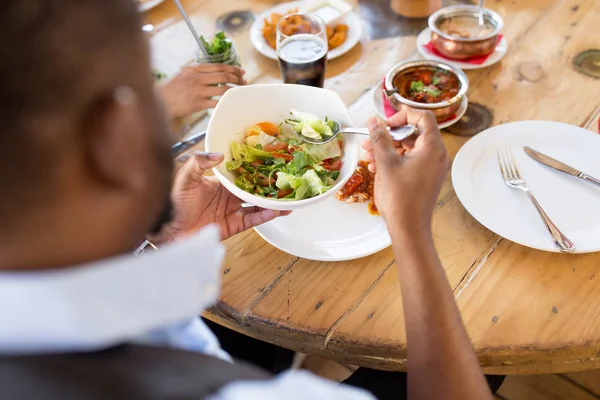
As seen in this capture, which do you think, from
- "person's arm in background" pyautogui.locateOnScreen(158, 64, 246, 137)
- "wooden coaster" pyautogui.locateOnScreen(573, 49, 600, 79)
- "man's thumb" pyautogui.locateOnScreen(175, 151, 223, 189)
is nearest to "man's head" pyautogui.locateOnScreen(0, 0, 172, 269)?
"man's thumb" pyautogui.locateOnScreen(175, 151, 223, 189)

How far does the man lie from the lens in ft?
1.50

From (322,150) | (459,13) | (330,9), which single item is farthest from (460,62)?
(322,150)

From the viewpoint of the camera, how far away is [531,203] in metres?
1.04

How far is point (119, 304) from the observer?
1.79 feet

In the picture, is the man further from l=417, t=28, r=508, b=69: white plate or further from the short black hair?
l=417, t=28, r=508, b=69: white plate

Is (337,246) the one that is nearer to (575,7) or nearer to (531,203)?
(531,203)

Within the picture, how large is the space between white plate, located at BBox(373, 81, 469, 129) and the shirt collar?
0.77 meters

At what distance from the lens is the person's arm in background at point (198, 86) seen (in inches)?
52.0

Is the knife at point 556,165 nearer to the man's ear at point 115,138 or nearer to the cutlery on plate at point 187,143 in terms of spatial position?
the cutlery on plate at point 187,143

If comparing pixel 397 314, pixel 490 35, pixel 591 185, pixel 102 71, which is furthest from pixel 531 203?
pixel 102 71

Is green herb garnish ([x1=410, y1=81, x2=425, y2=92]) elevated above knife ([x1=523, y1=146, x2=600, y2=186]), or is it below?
above

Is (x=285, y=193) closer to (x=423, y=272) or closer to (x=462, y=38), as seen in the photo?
(x=423, y=272)

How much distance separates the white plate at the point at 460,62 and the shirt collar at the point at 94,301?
1.00 meters

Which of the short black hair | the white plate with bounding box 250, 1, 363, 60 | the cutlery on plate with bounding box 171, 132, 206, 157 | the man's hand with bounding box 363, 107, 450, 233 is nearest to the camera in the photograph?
the short black hair
